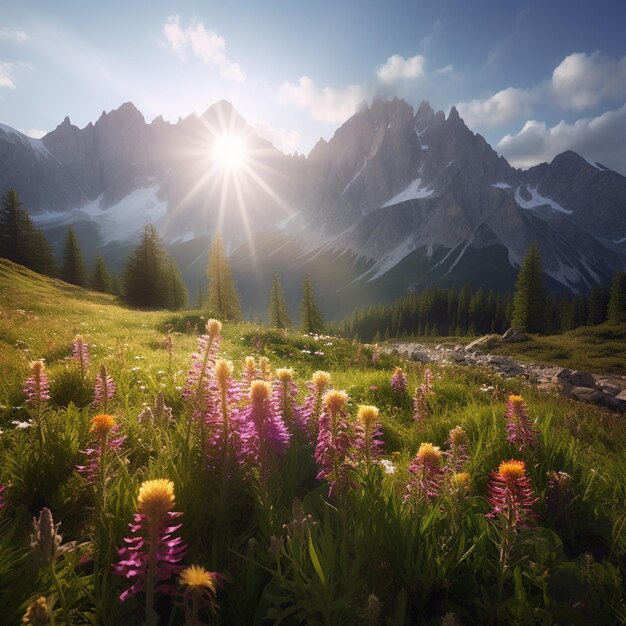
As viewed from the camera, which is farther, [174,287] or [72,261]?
[174,287]

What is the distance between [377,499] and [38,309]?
24049 mm

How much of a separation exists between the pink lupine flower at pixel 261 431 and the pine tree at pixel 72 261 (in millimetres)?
76886

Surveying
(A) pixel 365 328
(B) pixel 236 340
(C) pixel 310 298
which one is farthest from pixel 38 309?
(A) pixel 365 328

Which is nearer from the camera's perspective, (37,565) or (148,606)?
(148,606)

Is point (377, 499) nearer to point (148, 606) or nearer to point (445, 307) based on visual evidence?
point (148, 606)

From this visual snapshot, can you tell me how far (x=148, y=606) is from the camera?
1279 millimetres

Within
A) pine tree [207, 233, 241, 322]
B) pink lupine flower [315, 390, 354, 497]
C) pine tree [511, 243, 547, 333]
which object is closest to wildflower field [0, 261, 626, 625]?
pink lupine flower [315, 390, 354, 497]

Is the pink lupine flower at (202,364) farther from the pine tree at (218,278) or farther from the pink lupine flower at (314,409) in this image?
the pine tree at (218,278)

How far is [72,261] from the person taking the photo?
6575 cm

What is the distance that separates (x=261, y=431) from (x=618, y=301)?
94913 mm

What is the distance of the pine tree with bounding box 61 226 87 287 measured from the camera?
64812 mm

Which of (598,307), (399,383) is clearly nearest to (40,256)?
(399,383)

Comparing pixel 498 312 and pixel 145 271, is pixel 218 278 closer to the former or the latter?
pixel 145 271

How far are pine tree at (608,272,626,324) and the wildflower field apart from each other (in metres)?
88.4
